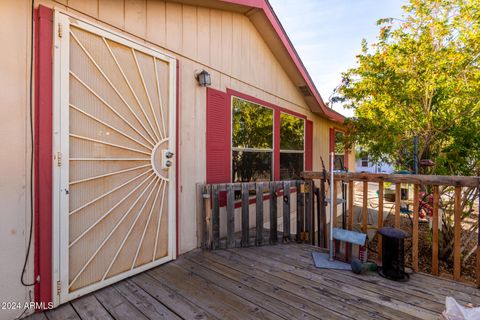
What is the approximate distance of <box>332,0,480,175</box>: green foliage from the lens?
12.6ft

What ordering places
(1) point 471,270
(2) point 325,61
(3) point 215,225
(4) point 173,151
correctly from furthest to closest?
(2) point 325,61, (1) point 471,270, (3) point 215,225, (4) point 173,151

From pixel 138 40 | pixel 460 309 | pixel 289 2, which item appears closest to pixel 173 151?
pixel 138 40

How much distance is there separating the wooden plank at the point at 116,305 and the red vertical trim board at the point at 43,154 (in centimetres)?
39

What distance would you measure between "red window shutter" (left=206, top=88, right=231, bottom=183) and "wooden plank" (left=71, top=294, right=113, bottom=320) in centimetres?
186

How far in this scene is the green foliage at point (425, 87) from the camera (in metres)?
3.83

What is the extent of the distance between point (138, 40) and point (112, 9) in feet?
1.11

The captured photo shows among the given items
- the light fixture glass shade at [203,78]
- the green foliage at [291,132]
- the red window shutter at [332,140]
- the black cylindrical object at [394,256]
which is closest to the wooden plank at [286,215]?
the black cylindrical object at [394,256]

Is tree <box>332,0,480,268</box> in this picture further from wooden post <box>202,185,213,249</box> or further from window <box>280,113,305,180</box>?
wooden post <box>202,185,213,249</box>

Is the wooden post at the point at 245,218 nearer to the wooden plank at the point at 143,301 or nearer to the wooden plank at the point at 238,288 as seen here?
the wooden plank at the point at 238,288

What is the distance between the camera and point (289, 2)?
5137mm

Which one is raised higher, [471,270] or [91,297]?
[91,297]

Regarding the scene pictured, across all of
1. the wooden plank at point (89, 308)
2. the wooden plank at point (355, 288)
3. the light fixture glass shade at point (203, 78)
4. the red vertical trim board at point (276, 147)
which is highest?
the light fixture glass shade at point (203, 78)

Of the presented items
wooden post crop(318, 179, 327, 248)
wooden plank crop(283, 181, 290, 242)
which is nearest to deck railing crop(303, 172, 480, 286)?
wooden post crop(318, 179, 327, 248)

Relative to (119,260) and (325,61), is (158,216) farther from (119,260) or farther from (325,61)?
(325,61)
